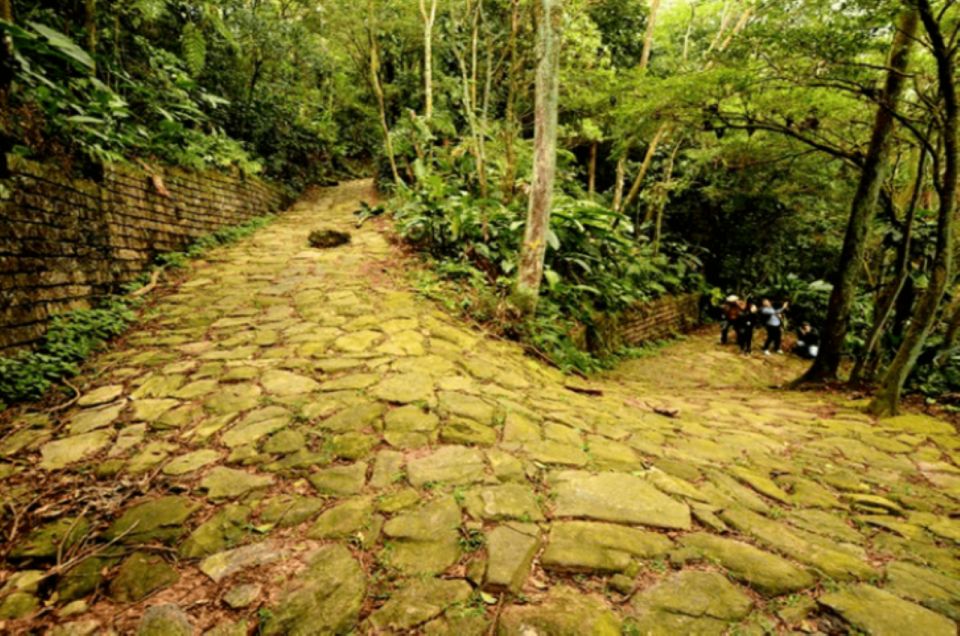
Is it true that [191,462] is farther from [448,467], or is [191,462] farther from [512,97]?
[512,97]

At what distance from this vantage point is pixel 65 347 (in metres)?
3.14

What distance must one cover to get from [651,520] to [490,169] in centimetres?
719

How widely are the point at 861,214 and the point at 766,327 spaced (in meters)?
4.02

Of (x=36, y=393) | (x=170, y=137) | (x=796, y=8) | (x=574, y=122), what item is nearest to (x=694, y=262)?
(x=574, y=122)

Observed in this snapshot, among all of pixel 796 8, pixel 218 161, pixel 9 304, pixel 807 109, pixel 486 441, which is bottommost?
pixel 486 441

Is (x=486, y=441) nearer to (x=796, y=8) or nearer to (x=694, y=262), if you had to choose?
(x=796, y=8)

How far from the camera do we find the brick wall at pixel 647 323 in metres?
6.54

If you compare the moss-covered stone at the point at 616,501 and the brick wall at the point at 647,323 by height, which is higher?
the moss-covered stone at the point at 616,501

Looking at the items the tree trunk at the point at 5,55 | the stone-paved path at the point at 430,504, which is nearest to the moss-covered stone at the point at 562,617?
the stone-paved path at the point at 430,504

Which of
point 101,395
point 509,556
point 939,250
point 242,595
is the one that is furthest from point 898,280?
point 101,395

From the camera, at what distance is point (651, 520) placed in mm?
1892

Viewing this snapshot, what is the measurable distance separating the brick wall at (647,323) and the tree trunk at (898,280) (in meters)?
3.03

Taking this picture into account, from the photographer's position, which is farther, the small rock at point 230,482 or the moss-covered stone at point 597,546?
the small rock at point 230,482

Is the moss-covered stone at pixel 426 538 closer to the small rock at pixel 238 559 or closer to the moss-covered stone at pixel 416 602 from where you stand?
the moss-covered stone at pixel 416 602
